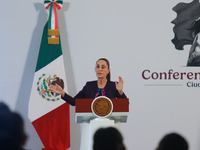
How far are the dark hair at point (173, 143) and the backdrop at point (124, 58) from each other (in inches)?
140

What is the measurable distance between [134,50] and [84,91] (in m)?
1.70

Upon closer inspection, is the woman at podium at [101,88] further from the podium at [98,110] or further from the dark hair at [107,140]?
the dark hair at [107,140]

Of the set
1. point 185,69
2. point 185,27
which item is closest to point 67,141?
point 185,69

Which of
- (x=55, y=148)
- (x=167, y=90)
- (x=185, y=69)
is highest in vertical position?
(x=185, y=69)

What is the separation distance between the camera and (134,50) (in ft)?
16.5

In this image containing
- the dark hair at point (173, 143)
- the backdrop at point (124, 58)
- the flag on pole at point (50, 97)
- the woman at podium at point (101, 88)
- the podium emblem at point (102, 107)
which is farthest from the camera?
the backdrop at point (124, 58)

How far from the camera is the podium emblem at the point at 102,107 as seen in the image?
2.98 meters

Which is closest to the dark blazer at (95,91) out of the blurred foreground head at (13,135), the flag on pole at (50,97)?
the flag on pole at (50,97)

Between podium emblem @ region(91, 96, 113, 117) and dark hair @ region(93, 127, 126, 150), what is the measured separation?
4.93 feet

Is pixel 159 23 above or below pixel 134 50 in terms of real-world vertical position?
above

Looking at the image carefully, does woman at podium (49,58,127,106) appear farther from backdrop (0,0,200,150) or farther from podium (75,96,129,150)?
backdrop (0,0,200,150)

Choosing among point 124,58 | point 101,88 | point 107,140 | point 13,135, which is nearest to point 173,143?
point 107,140

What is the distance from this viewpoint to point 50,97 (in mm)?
4551

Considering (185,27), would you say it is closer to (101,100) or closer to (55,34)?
(55,34)
